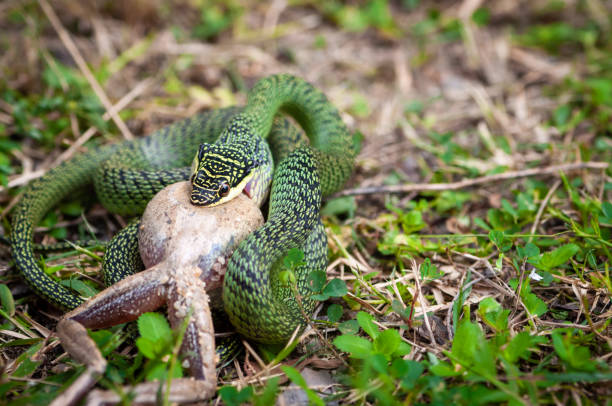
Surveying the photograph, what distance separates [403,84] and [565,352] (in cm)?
377

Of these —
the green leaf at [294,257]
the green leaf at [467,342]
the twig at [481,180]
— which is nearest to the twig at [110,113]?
the twig at [481,180]

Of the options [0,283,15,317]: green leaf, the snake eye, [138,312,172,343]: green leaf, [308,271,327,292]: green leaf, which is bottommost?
[308,271,327,292]: green leaf

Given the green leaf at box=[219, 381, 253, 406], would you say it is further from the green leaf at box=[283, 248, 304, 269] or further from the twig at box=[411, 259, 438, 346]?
the twig at box=[411, 259, 438, 346]

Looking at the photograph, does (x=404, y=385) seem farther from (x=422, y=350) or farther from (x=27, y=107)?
(x=27, y=107)

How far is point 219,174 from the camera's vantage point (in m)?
2.74

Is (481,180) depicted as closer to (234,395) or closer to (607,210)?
(607,210)

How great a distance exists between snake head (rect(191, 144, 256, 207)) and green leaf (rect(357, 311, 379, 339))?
3.43 ft

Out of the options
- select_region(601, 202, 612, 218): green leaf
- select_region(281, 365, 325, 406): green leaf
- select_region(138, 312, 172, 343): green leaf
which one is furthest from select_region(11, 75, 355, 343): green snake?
select_region(601, 202, 612, 218): green leaf

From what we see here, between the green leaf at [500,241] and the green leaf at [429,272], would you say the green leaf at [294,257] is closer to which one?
the green leaf at [429,272]

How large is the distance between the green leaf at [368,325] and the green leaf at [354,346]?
0.07 metres

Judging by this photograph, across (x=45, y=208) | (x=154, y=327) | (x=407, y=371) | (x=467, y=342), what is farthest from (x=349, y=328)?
(x=45, y=208)

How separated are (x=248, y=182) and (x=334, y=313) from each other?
99cm

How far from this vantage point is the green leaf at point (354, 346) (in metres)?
2.30

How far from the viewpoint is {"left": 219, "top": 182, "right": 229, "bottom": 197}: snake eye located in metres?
2.68
